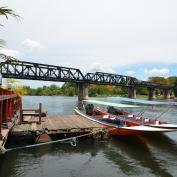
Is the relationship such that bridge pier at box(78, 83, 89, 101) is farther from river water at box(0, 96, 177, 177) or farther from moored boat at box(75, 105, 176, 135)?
river water at box(0, 96, 177, 177)

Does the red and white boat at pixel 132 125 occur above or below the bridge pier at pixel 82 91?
below

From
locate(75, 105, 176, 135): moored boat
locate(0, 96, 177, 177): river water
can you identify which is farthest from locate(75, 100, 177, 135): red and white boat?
locate(0, 96, 177, 177): river water

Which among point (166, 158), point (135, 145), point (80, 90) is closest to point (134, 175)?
point (166, 158)

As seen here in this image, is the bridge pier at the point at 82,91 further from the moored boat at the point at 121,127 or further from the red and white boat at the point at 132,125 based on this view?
the moored boat at the point at 121,127

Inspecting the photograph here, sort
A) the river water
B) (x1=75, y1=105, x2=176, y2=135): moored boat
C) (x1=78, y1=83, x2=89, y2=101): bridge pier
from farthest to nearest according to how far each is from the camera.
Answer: (x1=78, y1=83, x2=89, y2=101): bridge pier → (x1=75, y1=105, x2=176, y2=135): moored boat → the river water

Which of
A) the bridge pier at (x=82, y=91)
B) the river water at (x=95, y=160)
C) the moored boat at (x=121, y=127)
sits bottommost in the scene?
the river water at (x=95, y=160)

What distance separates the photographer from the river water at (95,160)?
58.6ft

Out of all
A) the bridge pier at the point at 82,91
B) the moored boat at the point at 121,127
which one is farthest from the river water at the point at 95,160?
the bridge pier at the point at 82,91

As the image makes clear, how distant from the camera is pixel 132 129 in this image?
26.4m

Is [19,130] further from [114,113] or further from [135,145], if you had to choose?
[114,113]

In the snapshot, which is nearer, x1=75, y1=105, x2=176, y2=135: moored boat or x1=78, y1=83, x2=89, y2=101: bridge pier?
x1=75, y1=105, x2=176, y2=135: moored boat

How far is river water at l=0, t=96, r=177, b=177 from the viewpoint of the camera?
58.6ft

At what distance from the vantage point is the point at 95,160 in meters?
20.7

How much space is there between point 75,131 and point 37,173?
290 inches
